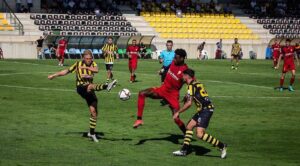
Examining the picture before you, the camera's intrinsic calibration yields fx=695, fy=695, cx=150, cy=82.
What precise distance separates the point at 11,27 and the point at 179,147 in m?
50.6

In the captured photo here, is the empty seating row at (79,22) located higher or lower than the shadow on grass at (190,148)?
higher

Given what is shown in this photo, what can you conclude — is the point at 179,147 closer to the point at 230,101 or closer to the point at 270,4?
the point at 230,101

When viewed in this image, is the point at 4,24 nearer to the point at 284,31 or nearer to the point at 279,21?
the point at 284,31

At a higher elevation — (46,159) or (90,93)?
(90,93)

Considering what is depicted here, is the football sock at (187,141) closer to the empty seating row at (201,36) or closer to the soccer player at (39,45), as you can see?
the soccer player at (39,45)

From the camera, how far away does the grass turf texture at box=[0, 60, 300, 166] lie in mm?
14969

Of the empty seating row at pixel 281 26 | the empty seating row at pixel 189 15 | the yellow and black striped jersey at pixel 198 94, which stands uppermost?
the empty seating row at pixel 189 15

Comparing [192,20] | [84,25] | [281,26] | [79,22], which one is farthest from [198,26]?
[79,22]

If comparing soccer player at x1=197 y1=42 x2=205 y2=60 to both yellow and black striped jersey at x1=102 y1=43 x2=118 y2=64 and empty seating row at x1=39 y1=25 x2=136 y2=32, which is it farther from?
yellow and black striped jersey at x1=102 y1=43 x2=118 y2=64

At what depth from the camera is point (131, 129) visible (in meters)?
19.5

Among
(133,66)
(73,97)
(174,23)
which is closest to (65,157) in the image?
(73,97)

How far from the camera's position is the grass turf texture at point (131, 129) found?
49.1 ft

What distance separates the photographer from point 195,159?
49.4ft

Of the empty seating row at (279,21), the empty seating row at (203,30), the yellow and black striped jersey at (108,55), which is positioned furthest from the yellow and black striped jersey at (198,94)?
the empty seating row at (279,21)
